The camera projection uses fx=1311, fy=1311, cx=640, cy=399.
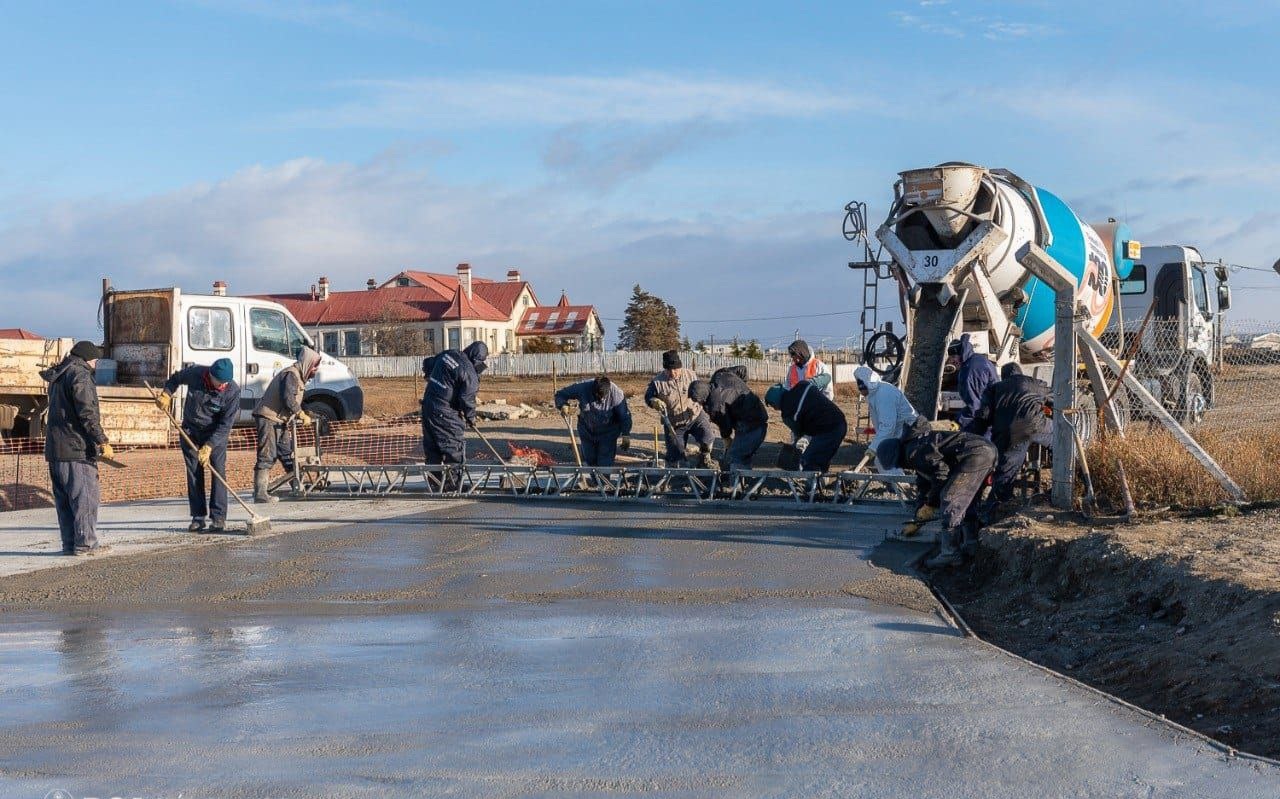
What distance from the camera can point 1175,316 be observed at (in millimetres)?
21562

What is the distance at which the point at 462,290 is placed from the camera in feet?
247

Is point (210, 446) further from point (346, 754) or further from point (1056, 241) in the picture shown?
point (1056, 241)

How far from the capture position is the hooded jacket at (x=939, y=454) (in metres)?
10.2

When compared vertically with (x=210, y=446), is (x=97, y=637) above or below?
below

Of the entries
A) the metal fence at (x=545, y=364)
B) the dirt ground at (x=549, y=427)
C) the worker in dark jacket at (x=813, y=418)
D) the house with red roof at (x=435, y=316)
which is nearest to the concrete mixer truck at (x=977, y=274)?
the worker in dark jacket at (x=813, y=418)

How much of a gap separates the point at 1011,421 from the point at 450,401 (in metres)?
6.72

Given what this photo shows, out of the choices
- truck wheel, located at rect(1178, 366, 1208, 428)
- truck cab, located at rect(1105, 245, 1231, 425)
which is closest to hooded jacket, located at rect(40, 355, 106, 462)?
truck wheel, located at rect(1178, 366, 1208, 428)

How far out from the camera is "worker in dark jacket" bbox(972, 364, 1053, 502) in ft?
36.4

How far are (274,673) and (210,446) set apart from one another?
19.7 feet

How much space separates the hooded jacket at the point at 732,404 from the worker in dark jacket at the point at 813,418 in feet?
1.15

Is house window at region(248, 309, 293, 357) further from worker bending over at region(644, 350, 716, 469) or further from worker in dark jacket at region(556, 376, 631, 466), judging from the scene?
worker bending over at region(644, 350, 716, 469)

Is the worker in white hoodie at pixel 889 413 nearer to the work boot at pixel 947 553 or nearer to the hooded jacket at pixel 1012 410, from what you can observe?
the hooded jacket at pixel 1012 410

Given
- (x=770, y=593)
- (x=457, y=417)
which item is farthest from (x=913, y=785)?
(x=457, y=417)

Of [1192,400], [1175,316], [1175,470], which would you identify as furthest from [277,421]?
[1175,316]
